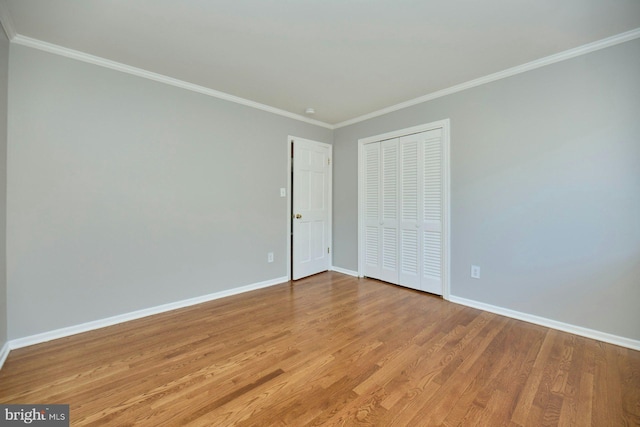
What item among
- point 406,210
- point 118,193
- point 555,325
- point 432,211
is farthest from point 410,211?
point 118,193

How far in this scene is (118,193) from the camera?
2.49 meters

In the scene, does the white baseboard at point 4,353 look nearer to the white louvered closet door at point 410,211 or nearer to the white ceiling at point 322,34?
the white ceiling at point 322,34

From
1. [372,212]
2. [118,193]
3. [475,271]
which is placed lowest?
[475,271]

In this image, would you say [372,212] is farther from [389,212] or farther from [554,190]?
[554,190]

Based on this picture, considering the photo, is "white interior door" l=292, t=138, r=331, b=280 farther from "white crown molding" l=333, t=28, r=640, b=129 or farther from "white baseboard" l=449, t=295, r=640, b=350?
"white baseboard" l=449, t=295, r=640, b=350

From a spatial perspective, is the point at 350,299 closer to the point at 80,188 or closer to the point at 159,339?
the point at 159,339

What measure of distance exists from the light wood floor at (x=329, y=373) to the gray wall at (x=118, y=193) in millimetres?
412

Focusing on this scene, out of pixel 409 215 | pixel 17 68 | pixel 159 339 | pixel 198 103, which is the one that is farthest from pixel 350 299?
pixel 17 68

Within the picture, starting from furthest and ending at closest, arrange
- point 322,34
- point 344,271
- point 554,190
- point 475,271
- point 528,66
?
point 344,271 → point 475,271 → point 528,66 → point 554,190 → point 322,34

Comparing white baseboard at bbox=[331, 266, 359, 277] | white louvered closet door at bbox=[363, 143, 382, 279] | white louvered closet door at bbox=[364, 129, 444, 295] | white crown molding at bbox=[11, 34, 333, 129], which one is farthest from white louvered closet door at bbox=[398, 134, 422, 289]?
white crown molding at bbox=[11, 34, 333, 129]

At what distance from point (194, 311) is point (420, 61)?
331 centimetres

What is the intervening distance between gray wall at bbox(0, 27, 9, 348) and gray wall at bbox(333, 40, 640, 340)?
152 inches

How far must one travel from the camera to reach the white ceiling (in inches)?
70.4

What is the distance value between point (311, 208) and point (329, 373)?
2.60 metres
